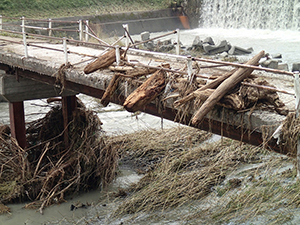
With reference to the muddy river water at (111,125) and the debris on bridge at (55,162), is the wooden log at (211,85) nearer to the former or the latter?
the muddy river water at (111,125)

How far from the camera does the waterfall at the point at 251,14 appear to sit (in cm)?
2675

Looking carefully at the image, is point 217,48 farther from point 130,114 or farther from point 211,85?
point 211,85

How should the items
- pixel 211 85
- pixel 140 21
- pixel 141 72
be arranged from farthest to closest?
pixel 140 21, pixel 141 72, pixel 211 85

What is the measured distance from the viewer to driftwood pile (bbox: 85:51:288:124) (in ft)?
17.1

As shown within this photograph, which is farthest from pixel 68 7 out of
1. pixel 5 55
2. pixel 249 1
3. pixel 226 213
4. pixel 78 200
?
pixel 226 213

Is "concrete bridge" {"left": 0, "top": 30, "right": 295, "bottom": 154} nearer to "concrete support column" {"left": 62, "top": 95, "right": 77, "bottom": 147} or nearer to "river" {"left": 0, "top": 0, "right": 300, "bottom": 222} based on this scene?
"concrete support column" {"left": 62, "top": 95, "right": 77, "bottom": 147}

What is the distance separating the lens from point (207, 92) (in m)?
5.40

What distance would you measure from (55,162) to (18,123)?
3.59ft

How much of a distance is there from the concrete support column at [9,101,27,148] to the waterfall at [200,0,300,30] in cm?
1937

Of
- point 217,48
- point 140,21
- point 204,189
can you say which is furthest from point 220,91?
point 140,21

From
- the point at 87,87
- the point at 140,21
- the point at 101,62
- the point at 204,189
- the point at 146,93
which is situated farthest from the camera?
the point at 140,21

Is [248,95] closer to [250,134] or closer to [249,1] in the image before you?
[250,134]

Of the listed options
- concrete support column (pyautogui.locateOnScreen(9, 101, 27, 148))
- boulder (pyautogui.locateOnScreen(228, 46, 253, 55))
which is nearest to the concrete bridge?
concrete support column (pyautogui.locateOnScreen(9, 101, 27, 148))

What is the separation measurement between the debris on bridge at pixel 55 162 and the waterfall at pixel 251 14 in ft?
61.6
